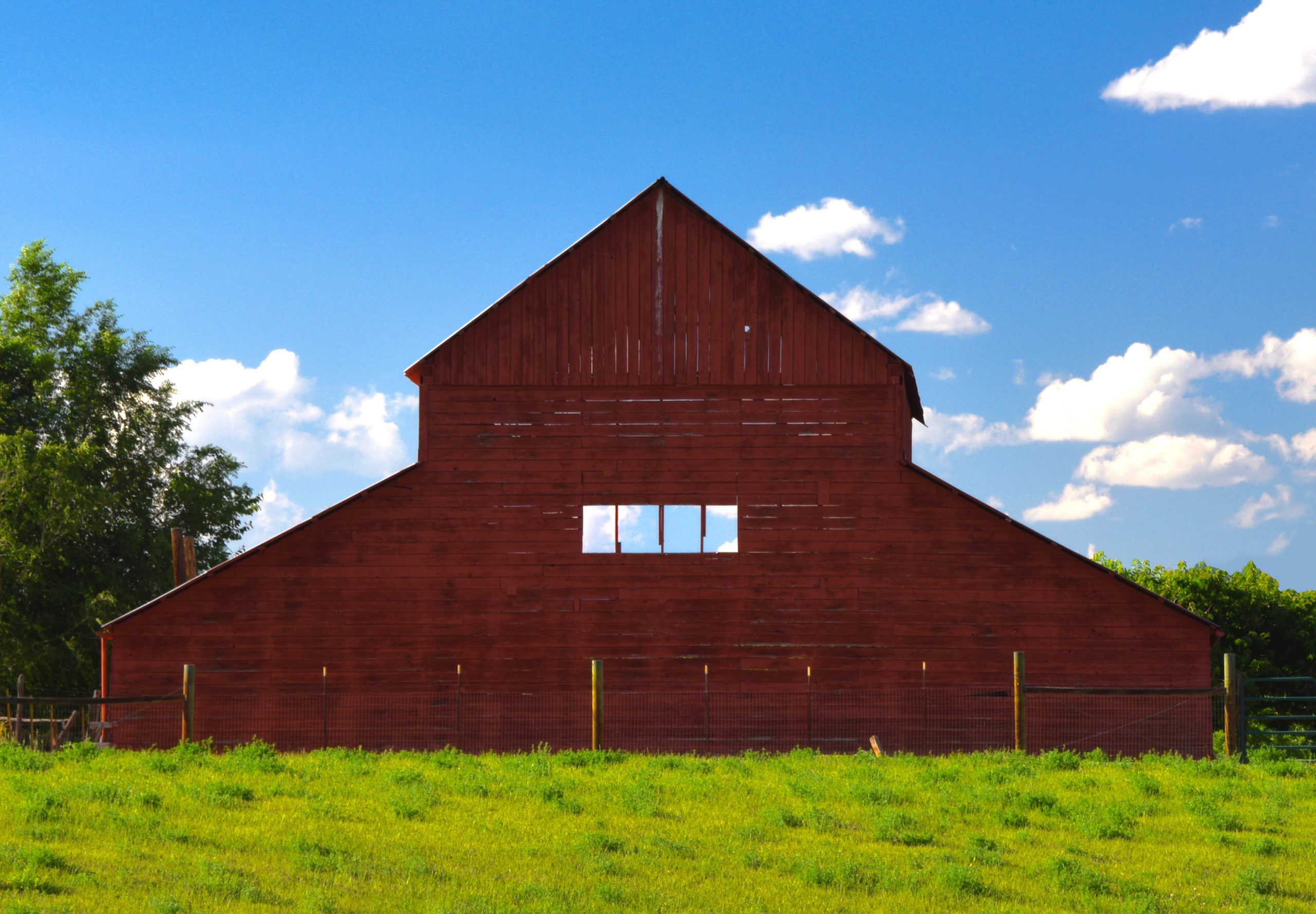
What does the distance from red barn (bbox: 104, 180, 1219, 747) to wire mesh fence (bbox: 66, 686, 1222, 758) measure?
10 cm

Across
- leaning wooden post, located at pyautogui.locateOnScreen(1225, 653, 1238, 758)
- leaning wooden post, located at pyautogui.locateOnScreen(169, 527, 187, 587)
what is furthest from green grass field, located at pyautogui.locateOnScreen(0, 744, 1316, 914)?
leaning wooden post, located at pyautogui.locateOnScreen(169, 527, 187, 587)

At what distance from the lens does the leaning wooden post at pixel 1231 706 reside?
1900 cm

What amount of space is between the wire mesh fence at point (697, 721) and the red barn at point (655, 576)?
0.10 m

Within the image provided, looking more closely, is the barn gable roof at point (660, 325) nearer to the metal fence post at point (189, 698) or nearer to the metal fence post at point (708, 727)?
the metal fence post at point (708, 727)

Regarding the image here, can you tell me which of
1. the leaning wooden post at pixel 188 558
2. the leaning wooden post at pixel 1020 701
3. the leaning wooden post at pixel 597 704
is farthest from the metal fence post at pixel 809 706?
the leaning wooden post at pixel 188 558

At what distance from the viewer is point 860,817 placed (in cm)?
1334

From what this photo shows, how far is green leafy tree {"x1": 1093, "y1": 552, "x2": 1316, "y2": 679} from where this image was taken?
38781 mm

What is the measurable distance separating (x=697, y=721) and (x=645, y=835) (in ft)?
36.0

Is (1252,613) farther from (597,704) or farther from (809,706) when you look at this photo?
(597,704)

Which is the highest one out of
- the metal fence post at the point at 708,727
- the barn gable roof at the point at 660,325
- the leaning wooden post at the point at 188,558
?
the barn gable roof at the point at 660,325

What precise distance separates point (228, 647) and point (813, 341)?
43.5 ft

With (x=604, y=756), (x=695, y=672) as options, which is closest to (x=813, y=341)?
(x=695, y=672)

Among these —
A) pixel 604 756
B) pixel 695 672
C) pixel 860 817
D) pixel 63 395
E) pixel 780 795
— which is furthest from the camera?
pixel 63 395

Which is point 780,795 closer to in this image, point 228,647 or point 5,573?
point 228,647
